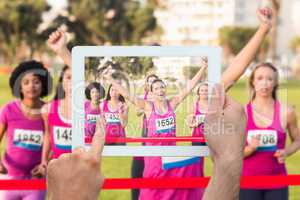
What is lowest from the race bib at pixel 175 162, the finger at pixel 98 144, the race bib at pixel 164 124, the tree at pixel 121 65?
the race bib at pixel 175 162

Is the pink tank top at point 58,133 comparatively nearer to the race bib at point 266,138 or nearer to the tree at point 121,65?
the race bib at point 266,138

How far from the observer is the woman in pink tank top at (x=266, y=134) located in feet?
11.6

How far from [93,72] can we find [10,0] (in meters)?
46.1

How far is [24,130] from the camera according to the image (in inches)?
148

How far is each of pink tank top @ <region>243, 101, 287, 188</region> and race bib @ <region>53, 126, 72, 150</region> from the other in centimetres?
115

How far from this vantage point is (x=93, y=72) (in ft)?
7.25

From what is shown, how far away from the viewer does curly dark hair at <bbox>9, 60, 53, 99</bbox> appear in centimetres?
391

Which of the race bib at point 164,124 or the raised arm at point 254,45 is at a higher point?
the raised arm at point 254,45

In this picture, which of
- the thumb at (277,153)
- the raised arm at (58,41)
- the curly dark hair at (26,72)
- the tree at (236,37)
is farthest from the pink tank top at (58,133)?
the tree at (236,37)

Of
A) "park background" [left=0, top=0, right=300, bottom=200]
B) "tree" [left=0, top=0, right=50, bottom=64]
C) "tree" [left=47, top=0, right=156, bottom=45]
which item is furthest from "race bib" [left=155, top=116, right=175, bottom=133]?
"tree" [left=47, top=0, right=156, bottom=45]

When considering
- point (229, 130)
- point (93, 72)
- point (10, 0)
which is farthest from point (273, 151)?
point (10, 0)

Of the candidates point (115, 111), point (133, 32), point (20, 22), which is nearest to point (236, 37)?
point (133, 32)

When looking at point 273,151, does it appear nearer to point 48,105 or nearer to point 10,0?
point 48,105

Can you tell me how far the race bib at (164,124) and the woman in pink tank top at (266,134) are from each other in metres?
1.27
